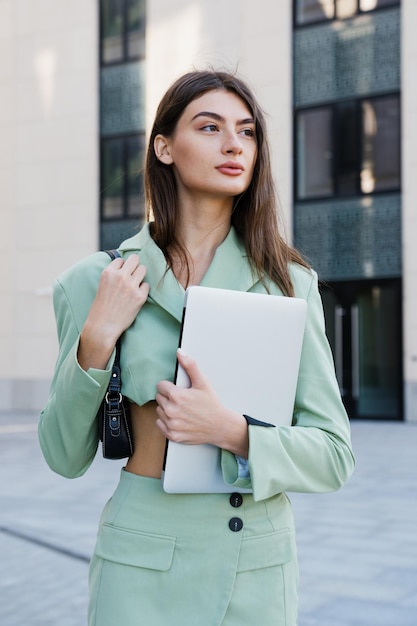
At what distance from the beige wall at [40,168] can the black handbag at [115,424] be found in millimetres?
19086

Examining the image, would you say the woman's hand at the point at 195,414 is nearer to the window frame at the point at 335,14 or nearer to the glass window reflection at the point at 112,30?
the window frame at the point at 335,14

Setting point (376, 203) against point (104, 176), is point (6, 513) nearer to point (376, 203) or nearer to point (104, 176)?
point (376, 203)

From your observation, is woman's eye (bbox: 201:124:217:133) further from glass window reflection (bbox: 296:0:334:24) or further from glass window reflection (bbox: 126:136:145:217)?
glass window reflection (bbox: 126:136:145:217)

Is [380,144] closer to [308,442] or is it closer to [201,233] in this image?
[201,233]

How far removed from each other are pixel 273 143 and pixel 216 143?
13.6m

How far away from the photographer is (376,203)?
1745cm

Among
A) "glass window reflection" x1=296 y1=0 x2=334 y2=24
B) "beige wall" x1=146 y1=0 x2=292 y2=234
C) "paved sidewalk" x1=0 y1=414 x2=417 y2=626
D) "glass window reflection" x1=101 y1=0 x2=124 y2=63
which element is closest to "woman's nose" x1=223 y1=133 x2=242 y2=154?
"paved sidewalk" x1=0 y1=414 x2=417 y2=626

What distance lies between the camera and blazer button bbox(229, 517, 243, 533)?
5.98 feet

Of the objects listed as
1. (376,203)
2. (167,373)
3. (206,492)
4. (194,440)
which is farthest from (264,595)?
(376,203)

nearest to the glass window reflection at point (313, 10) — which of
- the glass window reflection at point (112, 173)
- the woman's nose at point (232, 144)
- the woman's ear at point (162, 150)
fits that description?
the glass window reflection at point (112, 173)

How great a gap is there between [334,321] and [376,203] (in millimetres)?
2436

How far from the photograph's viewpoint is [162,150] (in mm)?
2057

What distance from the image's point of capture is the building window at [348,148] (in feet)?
57.5

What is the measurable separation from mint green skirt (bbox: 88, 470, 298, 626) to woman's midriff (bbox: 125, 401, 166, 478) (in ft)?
0.09
